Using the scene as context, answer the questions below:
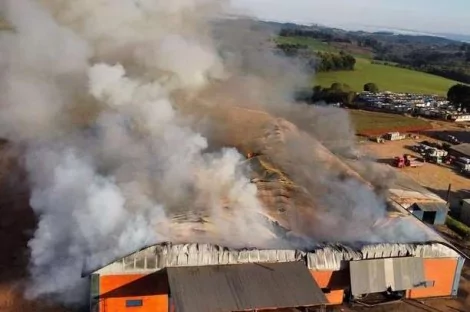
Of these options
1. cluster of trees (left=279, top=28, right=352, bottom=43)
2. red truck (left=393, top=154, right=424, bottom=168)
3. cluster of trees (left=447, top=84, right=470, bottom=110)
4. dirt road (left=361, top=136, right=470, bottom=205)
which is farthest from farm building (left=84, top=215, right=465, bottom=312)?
cluster of trees (left=447, top=84, right=470, bottom=110)

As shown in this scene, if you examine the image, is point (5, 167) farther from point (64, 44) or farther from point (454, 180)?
point (454, 180)

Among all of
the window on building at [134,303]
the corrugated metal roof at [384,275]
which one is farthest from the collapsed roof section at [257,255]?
the window on building at [134,303]

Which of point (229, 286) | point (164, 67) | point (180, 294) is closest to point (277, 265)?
point (229, 286)

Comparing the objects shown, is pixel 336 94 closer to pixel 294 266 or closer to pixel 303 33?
pixel 303 33

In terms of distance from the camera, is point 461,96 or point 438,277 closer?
point 438,277

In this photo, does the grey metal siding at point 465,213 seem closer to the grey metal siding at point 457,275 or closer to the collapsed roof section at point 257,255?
the grey metal siding at point 457,275

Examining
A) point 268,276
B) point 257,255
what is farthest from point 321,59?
point 268,276

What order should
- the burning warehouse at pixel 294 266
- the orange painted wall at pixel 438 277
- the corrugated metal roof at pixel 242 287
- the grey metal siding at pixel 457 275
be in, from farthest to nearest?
the grey metal siding at pixel 457 275
the orange painted wall at pixel 438 277
the burning warehouse at pixel 294 266
the corrugated metal roof at pixel 242 287
